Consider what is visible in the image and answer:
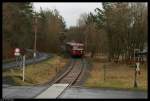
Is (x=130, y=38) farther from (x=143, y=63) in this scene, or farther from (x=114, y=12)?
(x=143, y=63)

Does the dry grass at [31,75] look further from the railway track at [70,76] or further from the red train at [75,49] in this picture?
the red train at [75,49]

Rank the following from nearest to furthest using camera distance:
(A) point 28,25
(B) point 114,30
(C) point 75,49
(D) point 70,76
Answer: (A) point 28,25 < (D) point 70,76 < (B) point 114,30 < (C) point 75,49

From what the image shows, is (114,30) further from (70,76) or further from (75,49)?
(75,49)

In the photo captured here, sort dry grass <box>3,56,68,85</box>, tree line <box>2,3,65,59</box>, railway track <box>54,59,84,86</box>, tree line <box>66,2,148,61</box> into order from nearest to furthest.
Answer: tree line <box>2,3,65,59</box> < dry grass <box>3,56,68,85</box> < railway track <box>54,59,84,86</box> < tree line <box>66,2,148,61</box>

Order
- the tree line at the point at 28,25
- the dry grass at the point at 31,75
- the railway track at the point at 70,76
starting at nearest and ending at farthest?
1. the tree line at the point at 28,25
2. the dry grass at the point at 31,75
3. the railway track at the point at 70,76

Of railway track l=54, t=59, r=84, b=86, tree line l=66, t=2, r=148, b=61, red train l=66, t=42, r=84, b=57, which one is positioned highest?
tree line l=66, t=2, r=148, b=61

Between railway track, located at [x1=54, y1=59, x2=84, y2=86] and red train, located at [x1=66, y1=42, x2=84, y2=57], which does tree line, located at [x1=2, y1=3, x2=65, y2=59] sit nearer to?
railway track, located at [x1=54, y1=59, x2=84, y2=86]

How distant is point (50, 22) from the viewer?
29.1m

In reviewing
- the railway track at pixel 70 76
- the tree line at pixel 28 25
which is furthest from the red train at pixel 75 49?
the tree line at pixel 28 25

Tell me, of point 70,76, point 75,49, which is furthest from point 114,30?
point 75,49

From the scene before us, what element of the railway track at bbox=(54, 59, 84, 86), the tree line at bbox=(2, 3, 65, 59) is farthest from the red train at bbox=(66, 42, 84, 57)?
the tree line at bbox=(2, 3, 65, 59)

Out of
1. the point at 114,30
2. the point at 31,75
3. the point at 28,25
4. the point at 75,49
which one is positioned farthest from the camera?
the point at 75,49

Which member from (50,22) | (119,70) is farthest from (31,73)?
(50,22)

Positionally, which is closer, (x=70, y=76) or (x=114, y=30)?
(x=70, y=76)
